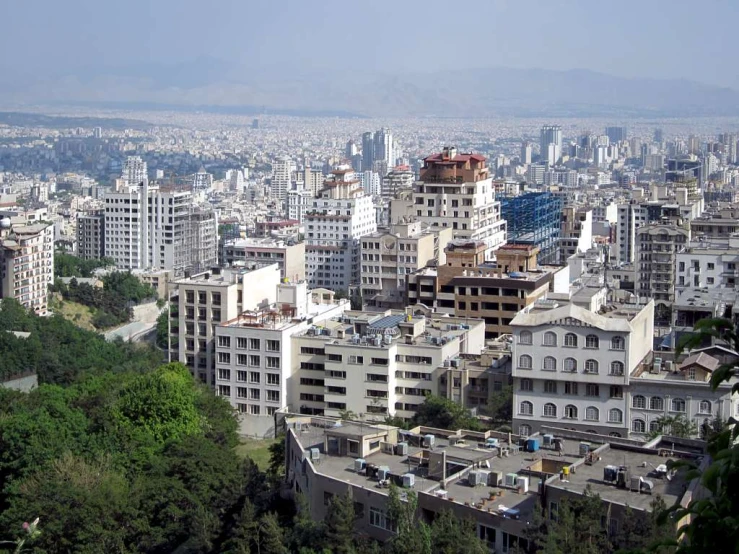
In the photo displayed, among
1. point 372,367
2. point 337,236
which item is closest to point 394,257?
point 337,236

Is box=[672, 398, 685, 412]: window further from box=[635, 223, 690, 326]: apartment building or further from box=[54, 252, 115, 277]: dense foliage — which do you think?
box=[54, 252, 115, 277]: dense foliage

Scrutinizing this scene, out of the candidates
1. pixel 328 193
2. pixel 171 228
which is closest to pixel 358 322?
pixel 328 193

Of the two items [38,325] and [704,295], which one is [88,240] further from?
[704,295]

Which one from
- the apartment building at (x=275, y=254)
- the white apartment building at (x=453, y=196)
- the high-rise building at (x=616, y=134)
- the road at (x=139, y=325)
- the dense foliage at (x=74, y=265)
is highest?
the high-rise building at (x=616, y=134)

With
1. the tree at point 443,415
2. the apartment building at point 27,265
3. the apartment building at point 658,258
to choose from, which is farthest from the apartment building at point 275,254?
the tree at point 443,415

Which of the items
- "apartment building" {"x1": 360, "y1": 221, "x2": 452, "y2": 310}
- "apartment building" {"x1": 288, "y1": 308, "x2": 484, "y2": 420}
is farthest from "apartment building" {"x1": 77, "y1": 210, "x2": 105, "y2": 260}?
"apartment building" {"x1": 288, "y1": 308, "x2": 484, "y2": 420}

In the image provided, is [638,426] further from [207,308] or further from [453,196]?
[453,196]

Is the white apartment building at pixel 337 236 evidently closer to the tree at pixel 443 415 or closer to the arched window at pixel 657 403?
the tree at pixel 443 415
